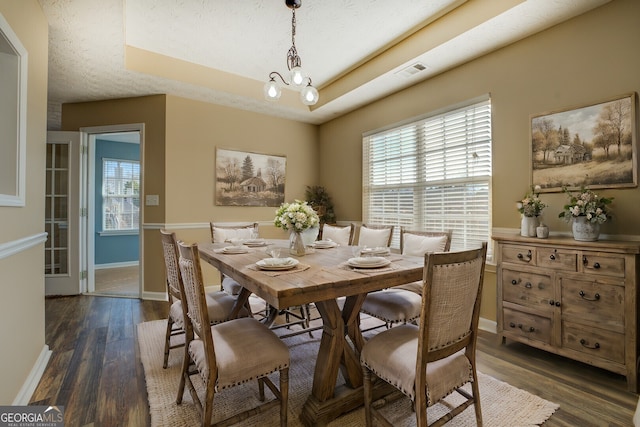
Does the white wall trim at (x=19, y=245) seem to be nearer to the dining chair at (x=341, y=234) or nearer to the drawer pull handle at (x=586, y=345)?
the dining chair at (x=341, y=234)

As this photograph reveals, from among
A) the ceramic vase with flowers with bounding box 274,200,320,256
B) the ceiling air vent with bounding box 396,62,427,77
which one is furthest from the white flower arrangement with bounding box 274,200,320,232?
the ceiling air vent with bounding box 396,62,427,77

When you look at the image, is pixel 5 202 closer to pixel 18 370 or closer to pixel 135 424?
pixel 18 370

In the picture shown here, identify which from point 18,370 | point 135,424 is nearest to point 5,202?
point 18,370

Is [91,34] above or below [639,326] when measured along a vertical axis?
above

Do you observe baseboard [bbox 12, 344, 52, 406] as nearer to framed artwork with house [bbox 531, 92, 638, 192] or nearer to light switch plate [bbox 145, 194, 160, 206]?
light switch plate [bbox 145, 194, 160, 206]

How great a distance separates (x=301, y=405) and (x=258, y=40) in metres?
3.33

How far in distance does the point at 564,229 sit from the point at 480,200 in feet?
2.49

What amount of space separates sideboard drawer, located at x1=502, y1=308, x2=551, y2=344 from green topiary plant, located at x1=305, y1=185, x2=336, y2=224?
2.95 m

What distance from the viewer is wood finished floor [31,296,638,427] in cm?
171

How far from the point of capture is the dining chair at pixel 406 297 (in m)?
2.11

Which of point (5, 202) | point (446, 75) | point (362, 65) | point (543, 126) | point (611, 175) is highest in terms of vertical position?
point (362, 65)

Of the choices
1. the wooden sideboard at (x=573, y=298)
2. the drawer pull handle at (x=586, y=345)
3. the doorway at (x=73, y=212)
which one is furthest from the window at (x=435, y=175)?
the doorway at (x=73, y=212)

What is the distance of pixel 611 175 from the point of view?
2.23 meters

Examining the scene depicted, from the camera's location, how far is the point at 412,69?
10.8 feet
